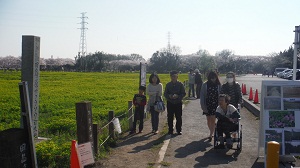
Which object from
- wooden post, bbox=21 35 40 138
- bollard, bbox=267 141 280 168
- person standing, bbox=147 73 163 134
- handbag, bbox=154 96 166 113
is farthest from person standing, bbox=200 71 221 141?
wooden post, bbox=21 35 40 138

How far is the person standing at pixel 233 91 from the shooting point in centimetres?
837

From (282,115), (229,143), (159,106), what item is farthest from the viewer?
(159,106)

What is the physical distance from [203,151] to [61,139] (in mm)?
3277

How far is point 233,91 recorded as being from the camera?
27.6ft

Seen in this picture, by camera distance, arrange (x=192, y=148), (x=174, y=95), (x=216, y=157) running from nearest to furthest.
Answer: (x=216, y=157) < (x=192, y=148) < (x=174, y=95)

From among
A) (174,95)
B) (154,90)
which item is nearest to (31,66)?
(154,90)

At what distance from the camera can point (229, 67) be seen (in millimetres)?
76875

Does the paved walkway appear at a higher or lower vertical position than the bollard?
lower

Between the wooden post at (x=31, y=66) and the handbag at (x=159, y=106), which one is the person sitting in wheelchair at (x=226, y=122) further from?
the wooden post at (x=31, y=66)

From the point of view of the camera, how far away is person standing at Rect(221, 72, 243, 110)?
8.37m

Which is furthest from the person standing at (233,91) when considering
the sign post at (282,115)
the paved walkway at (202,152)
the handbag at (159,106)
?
the sign post at (282,115)

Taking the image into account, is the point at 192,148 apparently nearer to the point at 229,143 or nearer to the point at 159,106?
the point at 229,143

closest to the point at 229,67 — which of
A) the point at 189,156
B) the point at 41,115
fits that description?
the point at 41,115

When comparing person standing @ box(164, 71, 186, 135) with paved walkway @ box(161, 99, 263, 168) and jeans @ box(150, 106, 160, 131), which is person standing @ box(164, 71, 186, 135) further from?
paved walkway @ box(161, 99, 263, 168)
